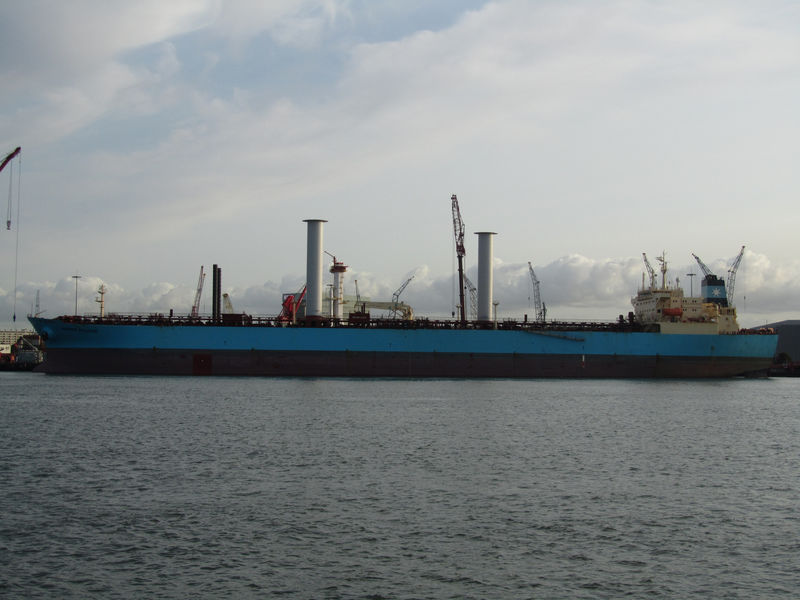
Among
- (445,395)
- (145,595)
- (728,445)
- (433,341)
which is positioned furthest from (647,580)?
(433,341)

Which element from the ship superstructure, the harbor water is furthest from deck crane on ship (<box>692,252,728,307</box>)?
the harbor water

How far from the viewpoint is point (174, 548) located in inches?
568

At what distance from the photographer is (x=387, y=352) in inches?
2436

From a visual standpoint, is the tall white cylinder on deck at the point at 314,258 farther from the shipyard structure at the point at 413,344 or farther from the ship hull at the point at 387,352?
the ship hull at the point at 387,352

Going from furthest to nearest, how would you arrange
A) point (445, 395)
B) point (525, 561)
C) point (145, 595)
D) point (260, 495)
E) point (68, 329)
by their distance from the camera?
point (68, 329)
point (445, 395)
point (260, 495)
point (525, 561)
point (145, 595)

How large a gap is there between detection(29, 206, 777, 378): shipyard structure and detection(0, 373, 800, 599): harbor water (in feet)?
80.2

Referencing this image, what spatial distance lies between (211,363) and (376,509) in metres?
45.2

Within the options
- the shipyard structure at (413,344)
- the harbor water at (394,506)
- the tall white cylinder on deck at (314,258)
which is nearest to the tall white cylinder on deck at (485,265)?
the shipyard structure at (413,344)

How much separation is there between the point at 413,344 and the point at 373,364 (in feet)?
11.6

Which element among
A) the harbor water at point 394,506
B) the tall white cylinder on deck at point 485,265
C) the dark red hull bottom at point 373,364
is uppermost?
the tall white cylinder on deck at point 485,265

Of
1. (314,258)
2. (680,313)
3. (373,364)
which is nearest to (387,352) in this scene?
(373,364)

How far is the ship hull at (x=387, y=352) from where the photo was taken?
2335 inches

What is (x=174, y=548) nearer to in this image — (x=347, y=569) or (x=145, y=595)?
(x=145, y=595)

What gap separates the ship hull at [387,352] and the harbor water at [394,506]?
2428 cm
